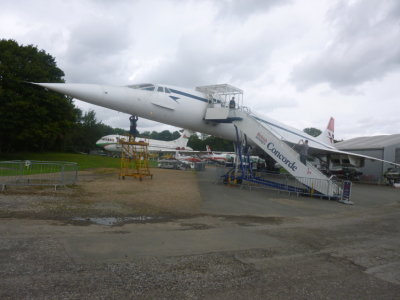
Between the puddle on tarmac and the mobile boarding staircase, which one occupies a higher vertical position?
the mobile boarding staircase

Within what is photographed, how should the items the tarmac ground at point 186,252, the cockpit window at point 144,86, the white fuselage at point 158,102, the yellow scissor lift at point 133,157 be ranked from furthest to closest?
the yellow scissor lift at point 133,157 < the cockpit window at point 144,86 < the white fuselage at point 158,102 < the tarmac ground at point 186,252

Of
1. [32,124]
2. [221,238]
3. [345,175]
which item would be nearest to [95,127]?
[32,124]

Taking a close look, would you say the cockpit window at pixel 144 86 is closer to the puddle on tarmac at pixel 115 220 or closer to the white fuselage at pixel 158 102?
the white fuselage at pixel 158 102

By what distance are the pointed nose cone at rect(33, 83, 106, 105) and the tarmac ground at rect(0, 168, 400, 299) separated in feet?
11.9

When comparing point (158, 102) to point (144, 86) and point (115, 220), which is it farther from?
point (115, 220)

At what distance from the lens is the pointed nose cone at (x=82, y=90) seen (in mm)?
9726

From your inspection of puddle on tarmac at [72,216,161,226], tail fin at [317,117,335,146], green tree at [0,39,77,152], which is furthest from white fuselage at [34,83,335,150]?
green tree at [0,39,77,152]

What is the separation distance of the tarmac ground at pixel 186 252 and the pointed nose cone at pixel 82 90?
11.9 feet

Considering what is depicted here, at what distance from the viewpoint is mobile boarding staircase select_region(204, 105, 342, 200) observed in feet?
A: 40.6

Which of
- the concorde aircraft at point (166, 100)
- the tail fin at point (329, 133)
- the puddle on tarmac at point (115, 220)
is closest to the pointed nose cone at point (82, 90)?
the concorde aircraft at point (166, 100)

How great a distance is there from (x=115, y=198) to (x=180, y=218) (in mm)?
3139

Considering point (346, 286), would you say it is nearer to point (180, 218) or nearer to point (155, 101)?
point (180, 218)

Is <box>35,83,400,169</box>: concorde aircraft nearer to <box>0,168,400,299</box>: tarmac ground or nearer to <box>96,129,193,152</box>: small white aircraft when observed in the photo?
<box>0,168,400,299</box>: tarmac ground

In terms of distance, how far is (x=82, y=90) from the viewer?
10180mm
